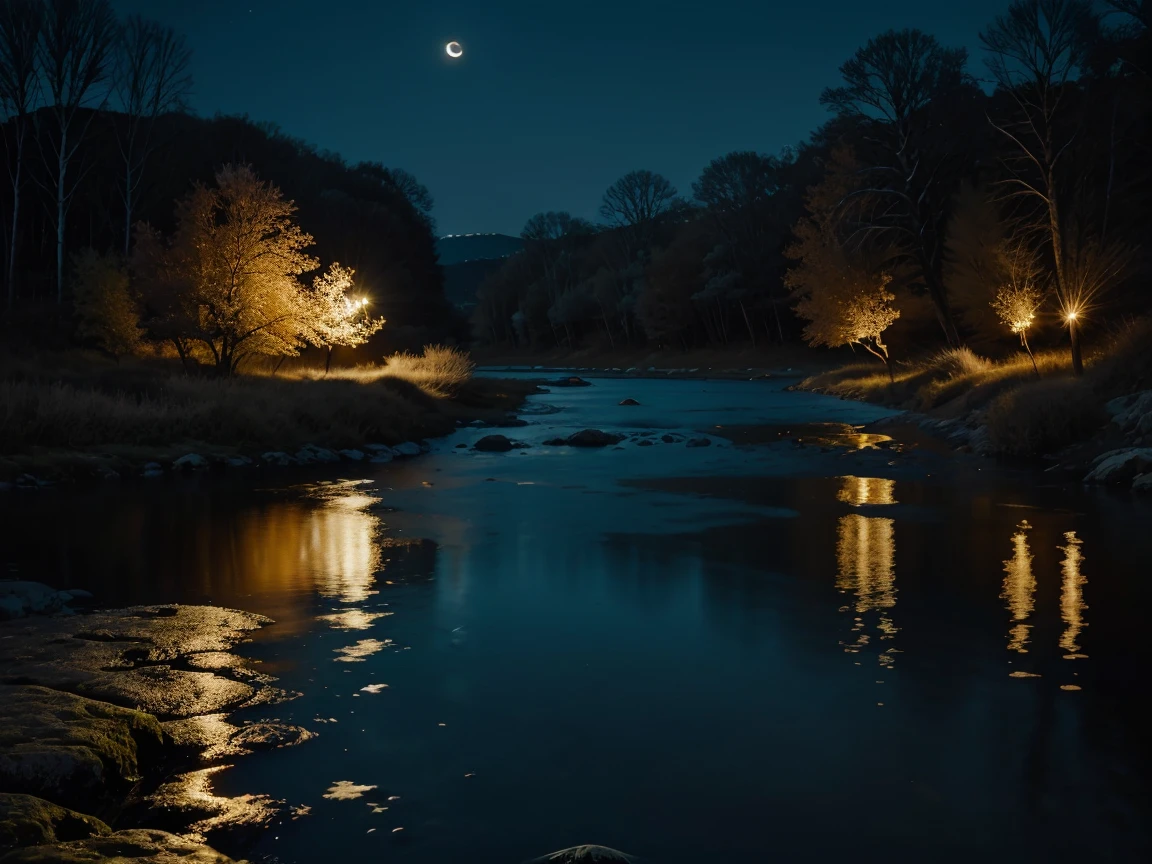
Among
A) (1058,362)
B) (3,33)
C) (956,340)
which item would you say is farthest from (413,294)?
(1058,362)

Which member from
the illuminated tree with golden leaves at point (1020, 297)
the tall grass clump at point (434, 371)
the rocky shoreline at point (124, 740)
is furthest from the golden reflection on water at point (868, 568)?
the tall grass clump at point (434, 371)

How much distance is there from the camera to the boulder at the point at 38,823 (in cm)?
430

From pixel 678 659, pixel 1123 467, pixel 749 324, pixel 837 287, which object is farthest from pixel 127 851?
pixel 749 324

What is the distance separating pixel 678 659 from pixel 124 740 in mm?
4211

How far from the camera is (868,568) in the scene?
1148 cm

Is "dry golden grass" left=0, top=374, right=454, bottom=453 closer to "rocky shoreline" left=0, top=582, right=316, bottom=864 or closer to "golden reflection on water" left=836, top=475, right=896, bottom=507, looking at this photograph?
"golden reflection on water" left=836, top=475, right=896, bottom=507

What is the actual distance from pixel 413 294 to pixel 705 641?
67753mm

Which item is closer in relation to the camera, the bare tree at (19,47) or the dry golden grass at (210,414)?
the dry golden grass at (210,414)

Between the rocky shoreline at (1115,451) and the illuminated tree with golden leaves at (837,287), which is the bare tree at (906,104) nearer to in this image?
the illuminated tree with golden leaves at (837,287)

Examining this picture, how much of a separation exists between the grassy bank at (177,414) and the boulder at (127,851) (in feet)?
50.2

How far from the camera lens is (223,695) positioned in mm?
6938

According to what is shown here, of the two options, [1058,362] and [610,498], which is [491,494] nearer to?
[610,498]

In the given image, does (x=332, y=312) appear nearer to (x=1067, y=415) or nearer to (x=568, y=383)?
(x=1067, y=415)

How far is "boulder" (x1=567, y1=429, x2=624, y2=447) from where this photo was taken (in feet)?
88.7
